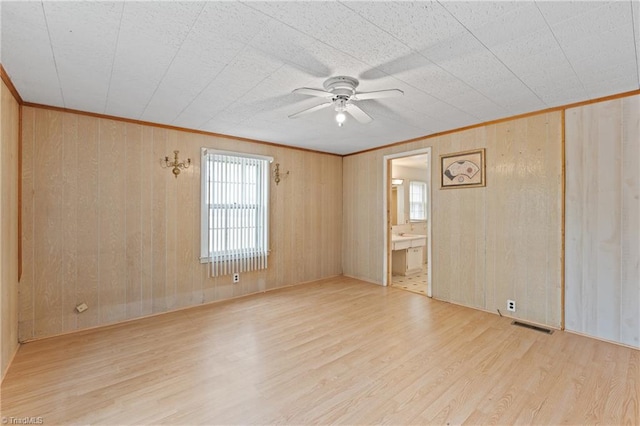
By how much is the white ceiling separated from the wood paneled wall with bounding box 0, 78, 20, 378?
310 millimetres

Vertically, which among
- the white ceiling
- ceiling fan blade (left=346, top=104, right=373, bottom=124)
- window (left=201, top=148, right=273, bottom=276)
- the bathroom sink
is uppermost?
the white ceiling

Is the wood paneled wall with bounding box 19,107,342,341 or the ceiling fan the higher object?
the ceiling fan

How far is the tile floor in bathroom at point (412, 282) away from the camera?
15.4 ft

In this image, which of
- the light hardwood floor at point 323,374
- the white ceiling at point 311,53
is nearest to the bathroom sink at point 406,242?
the light hardwood floor at point 323,374

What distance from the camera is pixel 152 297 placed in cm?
362

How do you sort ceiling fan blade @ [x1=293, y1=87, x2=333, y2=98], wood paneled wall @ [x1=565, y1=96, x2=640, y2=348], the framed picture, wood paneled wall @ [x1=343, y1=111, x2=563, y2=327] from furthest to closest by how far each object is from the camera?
the framed picture, wood paneled wall @ [x1=343, y1=111, x2=563, y2=327], wood paneled wall @ [x1=565, y1=96, x2=640, y2=348], ceiling fan blade @ [x1=293, y1=87, x2=333, y2=98]

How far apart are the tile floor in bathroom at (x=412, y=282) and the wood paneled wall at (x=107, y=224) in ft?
7.77

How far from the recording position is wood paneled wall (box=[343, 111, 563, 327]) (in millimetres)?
3121

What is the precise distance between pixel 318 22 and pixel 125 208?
3.08m

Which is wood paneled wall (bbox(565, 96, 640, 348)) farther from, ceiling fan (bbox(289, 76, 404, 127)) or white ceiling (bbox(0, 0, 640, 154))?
ceiling fan (bbox(289, 76, 404, 127))

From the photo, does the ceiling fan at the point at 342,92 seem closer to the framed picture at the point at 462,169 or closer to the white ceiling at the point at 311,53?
the white ceiling at the point at 311,53

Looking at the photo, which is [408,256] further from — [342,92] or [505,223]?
[342,92]

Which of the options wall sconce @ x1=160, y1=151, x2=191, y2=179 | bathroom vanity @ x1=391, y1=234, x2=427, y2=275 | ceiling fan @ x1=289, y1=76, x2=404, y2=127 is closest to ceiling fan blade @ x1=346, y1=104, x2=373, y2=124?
ceiling fan @ x1=289, y1=76, x2=404, y2=127

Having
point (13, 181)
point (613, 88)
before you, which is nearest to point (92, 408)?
point (13, 181)
